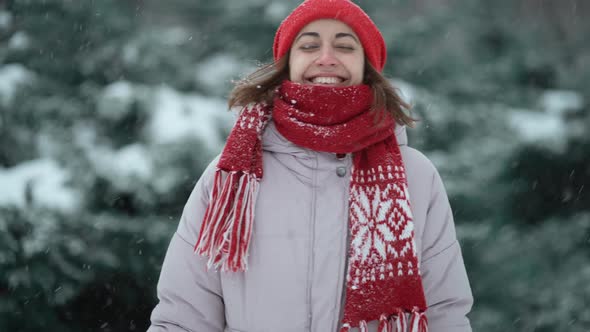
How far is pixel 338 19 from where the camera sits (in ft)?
5.49

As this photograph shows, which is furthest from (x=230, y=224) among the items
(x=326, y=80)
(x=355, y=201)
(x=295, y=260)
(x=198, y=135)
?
(x=198, y=135)

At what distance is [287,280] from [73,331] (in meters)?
2.17

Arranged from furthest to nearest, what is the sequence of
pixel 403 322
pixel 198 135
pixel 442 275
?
pixel 198 135
pixel 442 275
pixel 403 322

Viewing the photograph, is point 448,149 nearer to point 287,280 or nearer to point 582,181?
point 582,181

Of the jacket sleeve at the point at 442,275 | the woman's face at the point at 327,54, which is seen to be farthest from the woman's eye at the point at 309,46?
the jacket sleeve at the point at 442,275

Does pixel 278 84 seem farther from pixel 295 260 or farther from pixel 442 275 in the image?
pixel 442 275

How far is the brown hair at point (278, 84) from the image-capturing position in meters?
1.69

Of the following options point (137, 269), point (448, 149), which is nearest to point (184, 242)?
point (137, 269)

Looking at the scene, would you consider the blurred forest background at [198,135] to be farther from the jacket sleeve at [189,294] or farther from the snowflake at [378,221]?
the snowflake at [378,221]

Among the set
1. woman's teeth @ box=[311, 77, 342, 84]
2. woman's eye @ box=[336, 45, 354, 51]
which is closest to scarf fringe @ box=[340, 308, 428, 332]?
woman's teeth @ box=[311, 77, 342, 84]

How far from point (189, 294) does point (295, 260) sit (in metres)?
0.33

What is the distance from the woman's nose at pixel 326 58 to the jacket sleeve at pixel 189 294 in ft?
1.92

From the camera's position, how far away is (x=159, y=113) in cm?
319

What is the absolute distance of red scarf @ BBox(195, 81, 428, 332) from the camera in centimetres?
147
